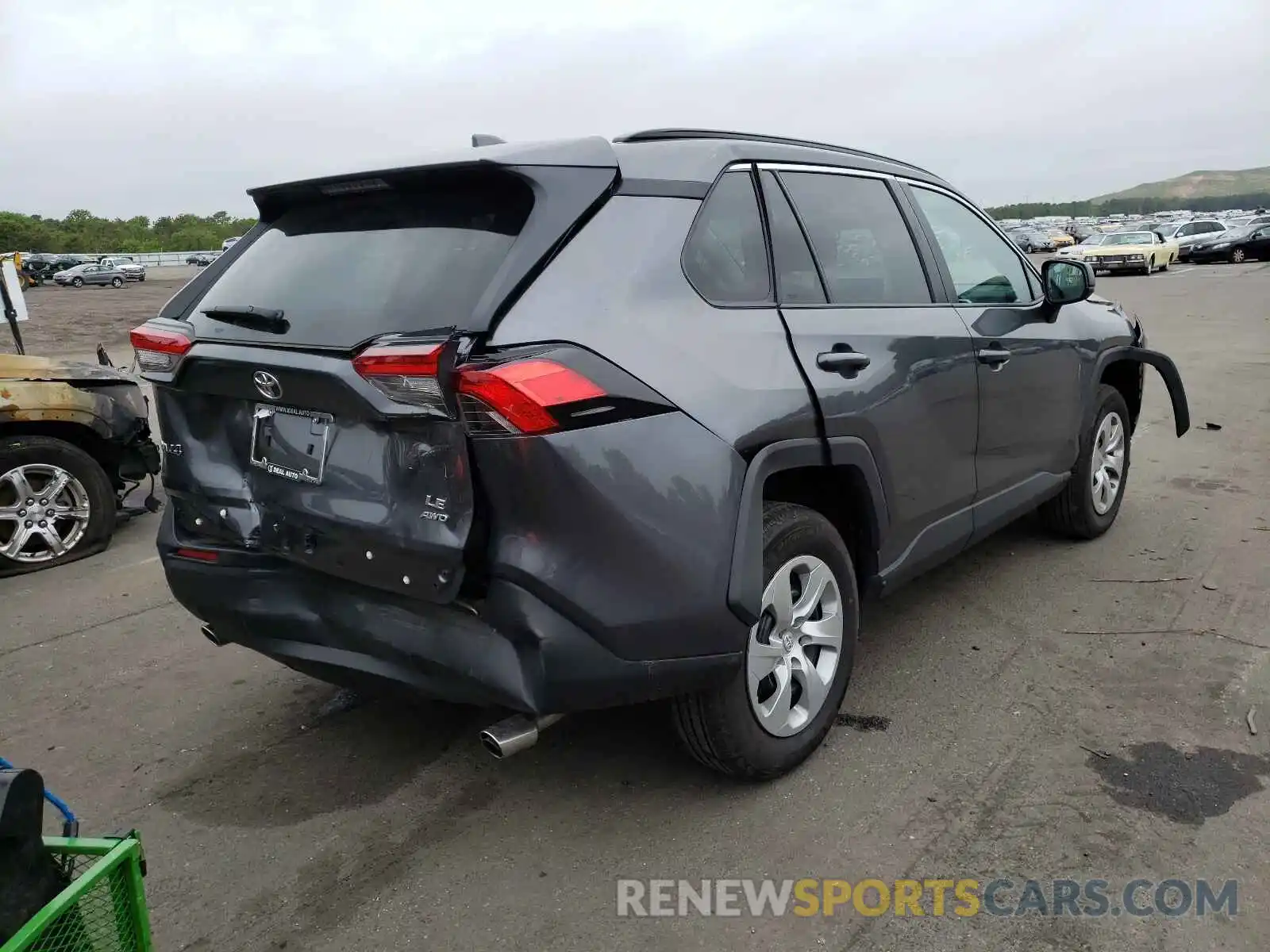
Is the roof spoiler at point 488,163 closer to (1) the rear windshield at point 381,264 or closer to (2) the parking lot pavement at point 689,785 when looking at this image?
(1) the rear windshield at point 381,264

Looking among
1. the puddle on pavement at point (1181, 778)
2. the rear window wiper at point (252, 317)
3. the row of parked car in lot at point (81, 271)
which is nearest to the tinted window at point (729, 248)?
the rear window wiper at point (252, 317)

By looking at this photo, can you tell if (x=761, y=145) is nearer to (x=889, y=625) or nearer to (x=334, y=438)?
(x=334, y=438)

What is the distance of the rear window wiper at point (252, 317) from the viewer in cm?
273

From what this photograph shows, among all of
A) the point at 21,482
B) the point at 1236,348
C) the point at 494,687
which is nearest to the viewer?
the point at 494,687

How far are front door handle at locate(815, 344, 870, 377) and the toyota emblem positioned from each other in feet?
5.03

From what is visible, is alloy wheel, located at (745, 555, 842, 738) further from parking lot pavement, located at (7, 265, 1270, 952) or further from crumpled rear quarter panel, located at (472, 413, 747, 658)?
crumpled rear quarter panel, located at (472, 413, 747, 658)

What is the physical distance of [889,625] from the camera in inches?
165

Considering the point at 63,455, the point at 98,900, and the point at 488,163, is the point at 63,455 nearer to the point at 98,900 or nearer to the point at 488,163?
the point at 488,163

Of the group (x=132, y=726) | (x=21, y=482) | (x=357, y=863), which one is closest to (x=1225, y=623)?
(x=357, y=863)

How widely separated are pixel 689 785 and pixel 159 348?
208 centimetres

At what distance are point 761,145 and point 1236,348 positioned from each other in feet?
40.6

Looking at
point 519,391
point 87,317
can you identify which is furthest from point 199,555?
point 87,317

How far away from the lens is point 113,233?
82.9 m

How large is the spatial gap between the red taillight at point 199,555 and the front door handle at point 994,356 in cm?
277
